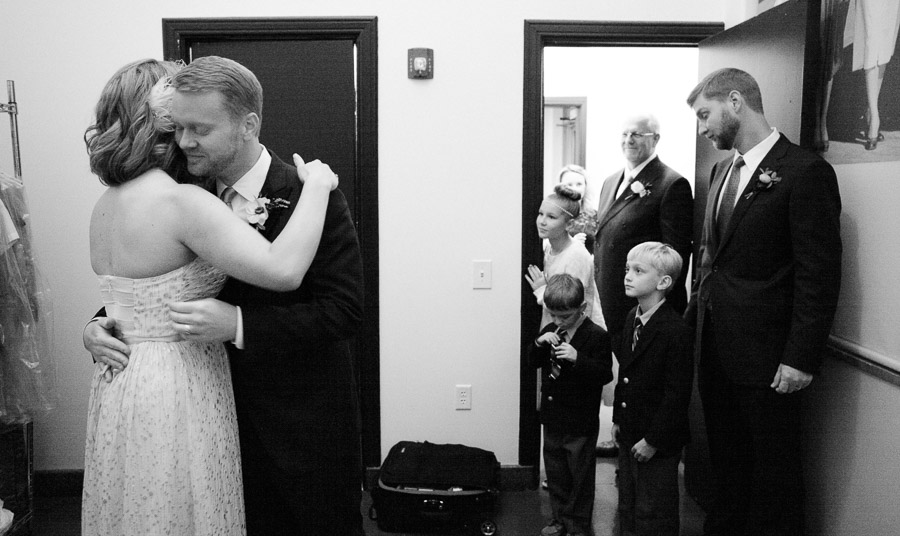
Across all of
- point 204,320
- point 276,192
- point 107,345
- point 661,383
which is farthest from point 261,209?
point 661,383

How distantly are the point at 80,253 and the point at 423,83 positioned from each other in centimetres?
166

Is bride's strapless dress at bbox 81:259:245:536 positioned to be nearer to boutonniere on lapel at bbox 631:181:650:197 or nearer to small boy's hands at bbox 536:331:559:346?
small boy's hands at bbox 536:331:559:346

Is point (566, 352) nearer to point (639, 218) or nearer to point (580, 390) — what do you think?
point (580, 390)

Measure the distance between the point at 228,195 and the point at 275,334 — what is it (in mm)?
317

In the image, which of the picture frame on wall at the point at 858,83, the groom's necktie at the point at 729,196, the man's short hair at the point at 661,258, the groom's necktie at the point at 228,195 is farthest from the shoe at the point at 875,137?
the groom's necktie at the point at 228,195

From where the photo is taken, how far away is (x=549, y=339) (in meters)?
2.61

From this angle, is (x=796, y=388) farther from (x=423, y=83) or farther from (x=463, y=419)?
(x=423, y=83)

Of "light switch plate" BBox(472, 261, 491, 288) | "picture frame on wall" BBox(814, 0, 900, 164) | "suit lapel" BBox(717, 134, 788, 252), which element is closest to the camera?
"picture frame on wall" BBox(814, 0, 900, 164)

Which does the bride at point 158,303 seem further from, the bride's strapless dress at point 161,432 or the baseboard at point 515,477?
the baseboard at point 515,477

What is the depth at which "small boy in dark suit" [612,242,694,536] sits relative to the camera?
235 centimetres

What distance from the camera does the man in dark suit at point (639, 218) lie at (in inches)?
118

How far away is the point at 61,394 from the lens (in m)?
3.15

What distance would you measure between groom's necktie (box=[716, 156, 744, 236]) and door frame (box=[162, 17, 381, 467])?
1411 millimetres

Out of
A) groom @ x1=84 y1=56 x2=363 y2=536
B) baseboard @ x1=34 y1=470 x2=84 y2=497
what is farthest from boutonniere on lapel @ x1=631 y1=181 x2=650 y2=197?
baseboard @ x1=34 y1=470 x2=84 y2=497
